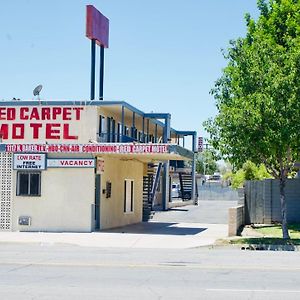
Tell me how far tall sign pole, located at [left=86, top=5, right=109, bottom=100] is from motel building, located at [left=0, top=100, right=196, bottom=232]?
5.82m

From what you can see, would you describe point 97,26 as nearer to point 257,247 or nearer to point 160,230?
point 160,230

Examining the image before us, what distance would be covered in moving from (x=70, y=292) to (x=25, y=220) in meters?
17.5

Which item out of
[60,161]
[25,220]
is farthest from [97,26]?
[25,220]

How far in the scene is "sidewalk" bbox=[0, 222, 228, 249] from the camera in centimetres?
2297

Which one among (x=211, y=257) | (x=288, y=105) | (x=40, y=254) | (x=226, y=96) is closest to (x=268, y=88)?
(x=288, y=105)

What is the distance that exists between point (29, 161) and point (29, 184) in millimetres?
1049

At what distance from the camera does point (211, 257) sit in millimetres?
18125

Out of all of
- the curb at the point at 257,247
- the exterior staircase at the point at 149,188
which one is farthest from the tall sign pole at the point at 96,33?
the curb at the point at 257,247

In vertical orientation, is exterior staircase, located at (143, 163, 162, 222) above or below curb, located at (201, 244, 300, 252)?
above

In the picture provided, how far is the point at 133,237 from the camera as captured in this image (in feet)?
83.5

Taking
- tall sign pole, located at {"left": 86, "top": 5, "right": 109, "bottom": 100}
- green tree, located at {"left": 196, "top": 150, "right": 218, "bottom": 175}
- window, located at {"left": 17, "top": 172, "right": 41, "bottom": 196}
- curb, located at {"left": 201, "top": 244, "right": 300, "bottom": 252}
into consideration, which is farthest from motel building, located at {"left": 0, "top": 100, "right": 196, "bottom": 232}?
green tree, located at {"left": 196, "top": 150, "right": 218, "bottom": 175}

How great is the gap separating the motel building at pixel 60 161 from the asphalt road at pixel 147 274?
24.4 ft

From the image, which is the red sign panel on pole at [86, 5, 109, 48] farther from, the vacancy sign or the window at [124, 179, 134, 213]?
the vacancy sign

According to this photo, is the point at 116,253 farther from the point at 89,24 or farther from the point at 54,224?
the point at 89,24
